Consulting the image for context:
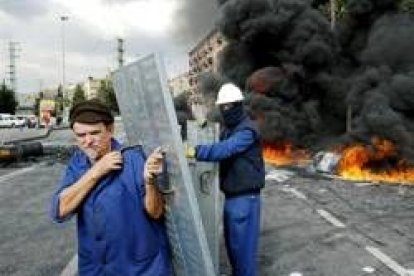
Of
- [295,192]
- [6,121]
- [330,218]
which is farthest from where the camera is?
[6,121]

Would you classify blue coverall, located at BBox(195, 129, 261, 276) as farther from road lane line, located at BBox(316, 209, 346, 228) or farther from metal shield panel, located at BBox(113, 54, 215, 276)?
road lane line, located at BBox(316, 209, 346, 228)

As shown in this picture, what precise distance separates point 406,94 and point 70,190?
64.2 ft

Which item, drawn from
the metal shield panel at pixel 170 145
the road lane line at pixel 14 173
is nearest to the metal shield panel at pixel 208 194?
the metal shield panel at pixel 170 145

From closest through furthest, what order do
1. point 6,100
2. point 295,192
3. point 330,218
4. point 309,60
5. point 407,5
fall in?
point 330,218, point 295,192, point 407,5, point 309,60, point 6,100

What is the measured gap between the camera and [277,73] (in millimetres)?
27781

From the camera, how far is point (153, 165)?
340cm

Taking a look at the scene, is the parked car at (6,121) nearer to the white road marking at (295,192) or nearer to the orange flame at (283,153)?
the orange flame at (283,153)

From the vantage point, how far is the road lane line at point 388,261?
7728 mm

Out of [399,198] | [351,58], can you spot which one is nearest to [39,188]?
[399,198]

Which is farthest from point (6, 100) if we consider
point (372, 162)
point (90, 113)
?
point (90, 113)

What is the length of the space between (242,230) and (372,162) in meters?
14.3

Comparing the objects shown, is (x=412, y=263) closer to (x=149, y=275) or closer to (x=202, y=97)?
(x=149, y=275)

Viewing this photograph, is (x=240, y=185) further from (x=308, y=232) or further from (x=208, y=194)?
(x=308, y=232)

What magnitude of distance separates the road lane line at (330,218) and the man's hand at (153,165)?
25.0 feet
